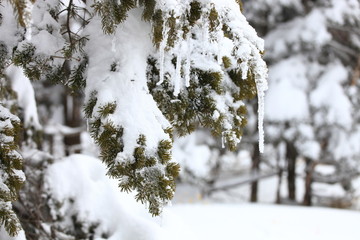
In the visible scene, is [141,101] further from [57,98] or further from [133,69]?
[57,98]

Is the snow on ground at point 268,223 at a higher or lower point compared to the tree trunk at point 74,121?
lower

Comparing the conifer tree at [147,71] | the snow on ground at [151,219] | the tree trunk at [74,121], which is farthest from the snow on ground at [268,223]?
the tree trunk at [74,121]

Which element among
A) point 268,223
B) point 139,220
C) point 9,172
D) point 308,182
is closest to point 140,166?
point 9,172

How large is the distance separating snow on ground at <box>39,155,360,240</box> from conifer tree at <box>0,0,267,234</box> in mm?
888

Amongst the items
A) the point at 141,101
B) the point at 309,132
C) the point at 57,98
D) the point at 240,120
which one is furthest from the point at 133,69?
the point at 57,98

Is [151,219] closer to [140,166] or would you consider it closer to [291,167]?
[140,166]

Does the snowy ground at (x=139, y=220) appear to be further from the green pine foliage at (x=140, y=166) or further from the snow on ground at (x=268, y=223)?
the green pine foliage at (x=140, y=166)

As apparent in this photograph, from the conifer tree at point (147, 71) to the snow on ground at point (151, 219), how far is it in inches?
35.0

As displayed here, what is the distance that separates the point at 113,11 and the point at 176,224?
2.02m

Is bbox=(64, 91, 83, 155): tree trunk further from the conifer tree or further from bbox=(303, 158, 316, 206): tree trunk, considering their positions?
the conifer tree

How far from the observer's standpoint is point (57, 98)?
39.4 feet

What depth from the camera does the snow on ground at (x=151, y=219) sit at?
11.3 ft

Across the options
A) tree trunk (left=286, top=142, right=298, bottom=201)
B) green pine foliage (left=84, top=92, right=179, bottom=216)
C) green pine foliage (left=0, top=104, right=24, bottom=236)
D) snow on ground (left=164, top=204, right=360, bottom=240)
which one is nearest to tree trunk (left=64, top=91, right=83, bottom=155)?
snow on ground (left=164, top=204, right=360, bottom=240)

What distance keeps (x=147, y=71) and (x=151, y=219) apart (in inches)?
58.2
